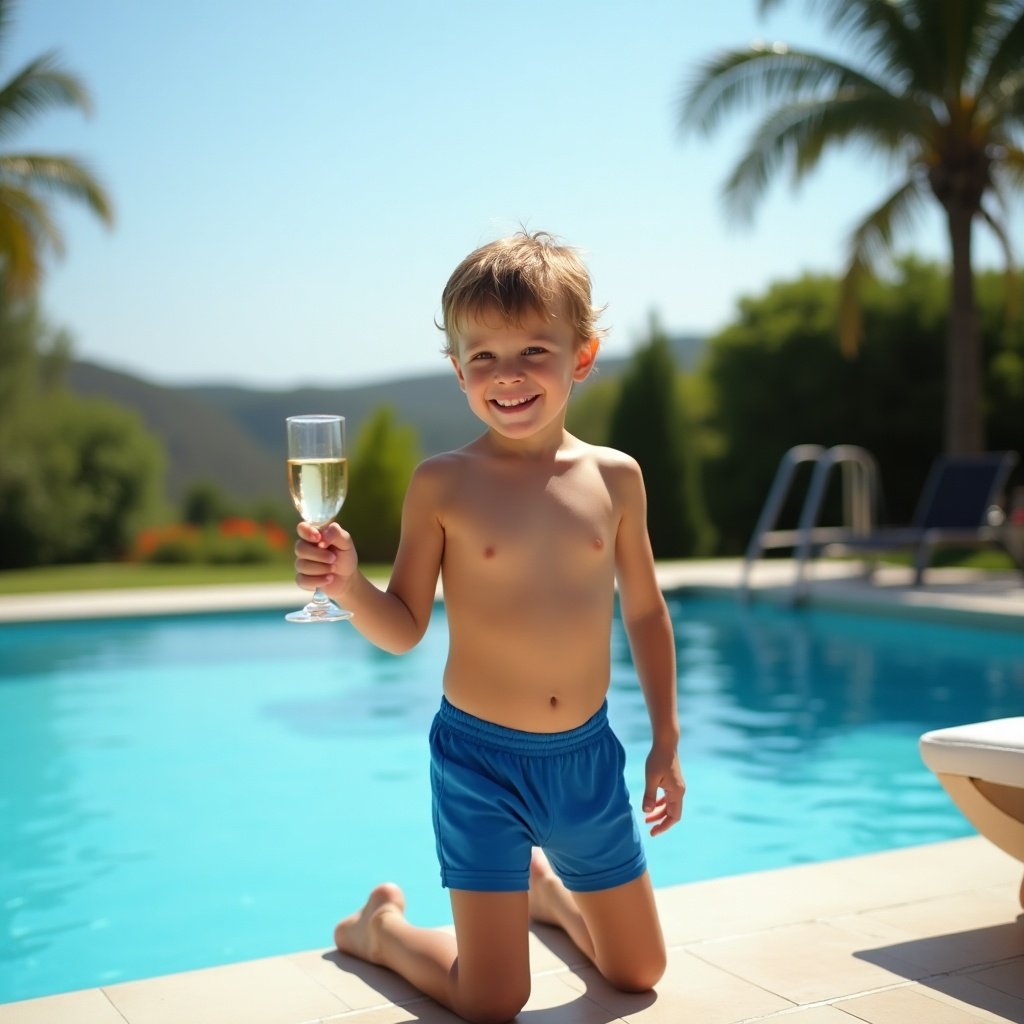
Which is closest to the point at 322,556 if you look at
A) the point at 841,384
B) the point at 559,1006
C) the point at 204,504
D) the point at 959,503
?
the point at 559,1006

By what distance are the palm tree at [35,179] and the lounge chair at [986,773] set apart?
12572mm

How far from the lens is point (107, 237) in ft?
47.0

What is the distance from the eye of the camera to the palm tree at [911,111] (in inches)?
481

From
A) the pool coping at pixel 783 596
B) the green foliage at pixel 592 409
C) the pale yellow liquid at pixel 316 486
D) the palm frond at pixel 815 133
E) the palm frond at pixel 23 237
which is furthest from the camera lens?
the green foliage at pixel 592 409

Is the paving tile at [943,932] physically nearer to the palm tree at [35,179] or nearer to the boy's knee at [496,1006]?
the boy's knee at [496,1006]

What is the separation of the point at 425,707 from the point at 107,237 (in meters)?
9.35

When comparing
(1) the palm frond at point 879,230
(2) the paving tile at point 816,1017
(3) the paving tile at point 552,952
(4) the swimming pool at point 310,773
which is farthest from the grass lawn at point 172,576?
(2) the paving tile at point 816,1017

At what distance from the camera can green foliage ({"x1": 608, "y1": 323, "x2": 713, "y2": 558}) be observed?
55.4ft

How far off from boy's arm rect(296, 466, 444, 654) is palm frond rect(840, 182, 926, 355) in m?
11.3

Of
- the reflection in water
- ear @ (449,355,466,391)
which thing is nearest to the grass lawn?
the reflection in water

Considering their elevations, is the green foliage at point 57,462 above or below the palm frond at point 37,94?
below

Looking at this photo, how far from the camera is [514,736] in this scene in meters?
2.54

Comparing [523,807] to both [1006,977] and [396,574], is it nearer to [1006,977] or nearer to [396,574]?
[396,574]

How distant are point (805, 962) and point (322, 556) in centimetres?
138
